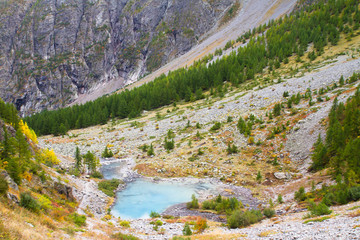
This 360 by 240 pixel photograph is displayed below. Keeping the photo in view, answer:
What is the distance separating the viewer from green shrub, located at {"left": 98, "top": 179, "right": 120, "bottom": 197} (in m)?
24.4

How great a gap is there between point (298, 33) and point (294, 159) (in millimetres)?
74877

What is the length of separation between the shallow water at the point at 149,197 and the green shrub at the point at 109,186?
3.17ft

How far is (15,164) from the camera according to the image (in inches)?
553

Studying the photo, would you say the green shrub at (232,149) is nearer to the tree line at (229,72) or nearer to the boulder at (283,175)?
the boulder at (283,175)

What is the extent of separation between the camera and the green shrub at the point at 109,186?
2444 cm

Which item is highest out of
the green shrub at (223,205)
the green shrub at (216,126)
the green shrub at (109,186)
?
the green shrub at (216,126)

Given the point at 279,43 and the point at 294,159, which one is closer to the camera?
the point at 294,159

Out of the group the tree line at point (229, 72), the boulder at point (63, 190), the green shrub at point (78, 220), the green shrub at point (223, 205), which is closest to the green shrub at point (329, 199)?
the green shrub at point (223, 205)

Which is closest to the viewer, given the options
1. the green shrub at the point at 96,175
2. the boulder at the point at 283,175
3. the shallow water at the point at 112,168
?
the boulder at the point at 283,175

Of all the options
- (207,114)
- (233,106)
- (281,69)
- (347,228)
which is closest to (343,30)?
(281,69)

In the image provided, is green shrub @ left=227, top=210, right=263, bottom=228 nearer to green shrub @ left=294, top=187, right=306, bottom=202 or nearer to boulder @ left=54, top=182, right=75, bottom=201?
green shrub @ left=294, top=187, right=306, bottom=202

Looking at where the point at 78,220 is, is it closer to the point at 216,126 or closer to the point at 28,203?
the point at 28,203

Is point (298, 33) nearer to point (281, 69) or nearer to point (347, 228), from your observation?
point (281, 69)

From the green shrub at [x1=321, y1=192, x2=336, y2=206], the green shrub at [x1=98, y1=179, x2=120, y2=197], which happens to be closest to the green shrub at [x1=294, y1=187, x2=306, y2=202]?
the green shrub at [x1=321, y1=192, x2=336, y2=206]
